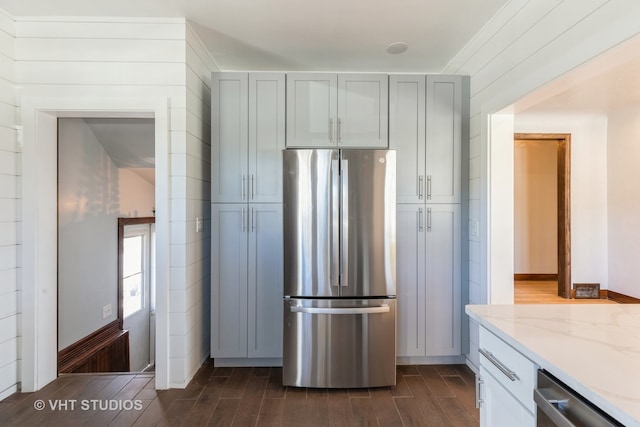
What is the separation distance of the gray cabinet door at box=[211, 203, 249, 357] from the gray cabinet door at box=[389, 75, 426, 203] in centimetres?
132

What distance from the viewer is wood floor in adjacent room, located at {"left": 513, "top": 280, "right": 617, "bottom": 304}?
376cm

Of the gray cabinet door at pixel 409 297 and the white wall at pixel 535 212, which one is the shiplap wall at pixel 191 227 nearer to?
the gray cabinet door at pixel 409 297

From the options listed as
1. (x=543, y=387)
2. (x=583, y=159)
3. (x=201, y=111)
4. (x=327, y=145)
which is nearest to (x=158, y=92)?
(x=201, y=111)

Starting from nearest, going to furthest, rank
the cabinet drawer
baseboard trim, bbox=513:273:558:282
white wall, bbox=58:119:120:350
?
1. the cabinet drawer
2. white wall, bbox=58:119:120:350
3. baseboard trim, bbox=513:273:558:282

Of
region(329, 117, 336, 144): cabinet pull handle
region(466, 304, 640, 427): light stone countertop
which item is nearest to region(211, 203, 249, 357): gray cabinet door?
region(329, 117, 336, 144): cabinet pull handle

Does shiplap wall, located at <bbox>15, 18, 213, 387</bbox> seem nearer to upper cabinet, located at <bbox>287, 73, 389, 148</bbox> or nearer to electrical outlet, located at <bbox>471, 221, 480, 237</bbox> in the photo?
upper cabinet, located at <bbox>287, 73, 389, 148</bbox>

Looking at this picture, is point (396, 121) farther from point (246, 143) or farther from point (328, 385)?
point (328, 385)

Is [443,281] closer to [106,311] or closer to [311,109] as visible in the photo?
[311,109]

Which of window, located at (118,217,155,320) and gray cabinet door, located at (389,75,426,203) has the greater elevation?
gray cabinet door, located at (389,75,426,203)

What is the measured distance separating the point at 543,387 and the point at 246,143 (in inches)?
92.9

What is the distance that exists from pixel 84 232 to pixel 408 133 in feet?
10.2

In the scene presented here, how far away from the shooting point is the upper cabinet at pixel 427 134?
8.68 ft

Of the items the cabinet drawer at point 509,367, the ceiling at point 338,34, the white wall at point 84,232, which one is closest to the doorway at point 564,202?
the ceiling at point 338,34

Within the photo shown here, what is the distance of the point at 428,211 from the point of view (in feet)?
8.72
